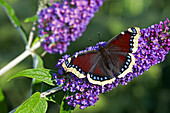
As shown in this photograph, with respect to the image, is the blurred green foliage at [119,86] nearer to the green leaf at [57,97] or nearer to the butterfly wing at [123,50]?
the green leaf at [57,97]

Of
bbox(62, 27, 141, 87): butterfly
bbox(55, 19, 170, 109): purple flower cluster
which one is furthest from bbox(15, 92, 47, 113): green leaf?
bbox(62, 27, 141, 87): butterfly

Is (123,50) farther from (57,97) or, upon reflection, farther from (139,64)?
(57,97)

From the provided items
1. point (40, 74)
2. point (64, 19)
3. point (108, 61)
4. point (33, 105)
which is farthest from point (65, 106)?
point (64, 19)

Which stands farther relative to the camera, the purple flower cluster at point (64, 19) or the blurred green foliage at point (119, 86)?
the blurred green foliage at point (119, 86)

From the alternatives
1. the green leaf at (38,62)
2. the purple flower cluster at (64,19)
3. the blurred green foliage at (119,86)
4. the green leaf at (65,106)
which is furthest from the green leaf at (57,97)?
the blurred green foliage at (119,86)

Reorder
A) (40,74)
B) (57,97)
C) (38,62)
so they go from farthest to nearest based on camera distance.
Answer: (38,62), (57,97), (40,74)

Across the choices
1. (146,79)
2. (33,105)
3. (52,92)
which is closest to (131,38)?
(52,92)

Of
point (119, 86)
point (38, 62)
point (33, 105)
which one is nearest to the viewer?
point (33, 105)
